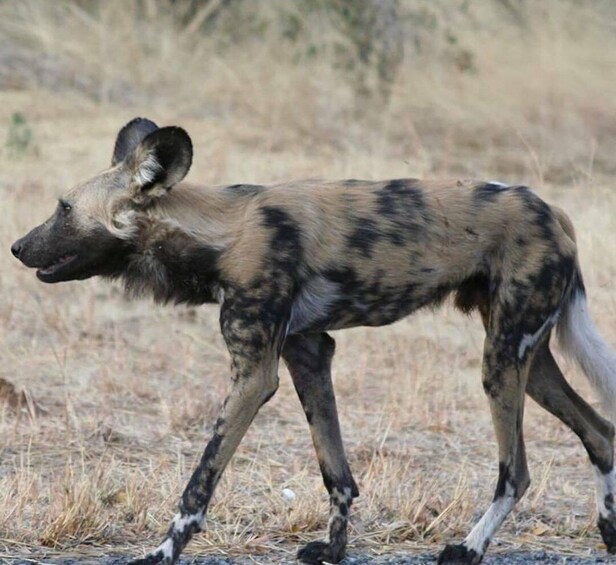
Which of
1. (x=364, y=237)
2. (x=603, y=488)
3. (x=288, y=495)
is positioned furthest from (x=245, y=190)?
(x=603, y=488)

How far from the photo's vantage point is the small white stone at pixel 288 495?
447 cm

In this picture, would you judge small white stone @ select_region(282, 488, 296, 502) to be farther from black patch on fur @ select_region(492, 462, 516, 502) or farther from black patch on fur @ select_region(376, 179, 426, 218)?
black patch on fur @ select_region(376, 179, 426, 218)

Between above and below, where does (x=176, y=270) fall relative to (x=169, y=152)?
below

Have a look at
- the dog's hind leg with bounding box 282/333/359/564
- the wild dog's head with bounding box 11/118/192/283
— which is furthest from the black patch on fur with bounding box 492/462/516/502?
the wild dog's head with bounding box 11/118/192/283

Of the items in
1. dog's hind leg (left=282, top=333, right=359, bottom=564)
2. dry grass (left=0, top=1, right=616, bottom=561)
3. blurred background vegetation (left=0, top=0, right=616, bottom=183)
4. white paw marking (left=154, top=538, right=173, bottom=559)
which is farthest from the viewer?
blurred background vegetation (left=0, top=0, right=616, bottom=183)

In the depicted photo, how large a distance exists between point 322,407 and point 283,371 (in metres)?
2.22

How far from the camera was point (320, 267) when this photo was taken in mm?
3898

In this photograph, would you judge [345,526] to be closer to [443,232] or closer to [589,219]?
[443,232]

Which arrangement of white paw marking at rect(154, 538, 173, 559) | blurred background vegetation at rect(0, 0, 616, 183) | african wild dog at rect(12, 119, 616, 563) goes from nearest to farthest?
white paw marking at rect(154, 538, 173, 559) < african wild dog at rect(12, 119, 616, 563) < blurred background vegetation at rect(0, 0, 616, 183)

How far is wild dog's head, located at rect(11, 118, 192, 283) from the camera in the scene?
3859 millimetres

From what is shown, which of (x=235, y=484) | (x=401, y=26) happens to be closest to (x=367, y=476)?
(x=235, y=484)

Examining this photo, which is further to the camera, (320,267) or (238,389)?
(320,267)

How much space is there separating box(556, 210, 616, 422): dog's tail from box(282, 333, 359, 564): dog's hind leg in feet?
2.37

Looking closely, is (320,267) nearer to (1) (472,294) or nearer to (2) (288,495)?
(1) (472,294)
